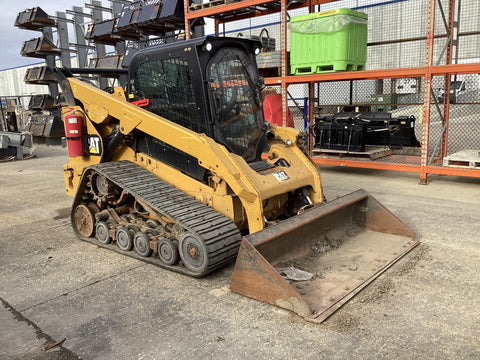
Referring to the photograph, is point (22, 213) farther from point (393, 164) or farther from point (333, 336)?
point (393, 164)

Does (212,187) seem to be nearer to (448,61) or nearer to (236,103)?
(236,103)

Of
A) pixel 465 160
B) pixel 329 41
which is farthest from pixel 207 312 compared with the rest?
pixel 329 41

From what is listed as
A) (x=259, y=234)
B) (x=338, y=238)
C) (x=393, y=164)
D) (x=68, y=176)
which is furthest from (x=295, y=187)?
(x=393, y=164)

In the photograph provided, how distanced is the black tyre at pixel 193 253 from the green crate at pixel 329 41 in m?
5.61

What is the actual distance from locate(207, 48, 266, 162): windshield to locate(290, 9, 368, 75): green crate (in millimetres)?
3627

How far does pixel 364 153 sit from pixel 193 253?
5928mm

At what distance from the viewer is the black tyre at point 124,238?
4.46 meters

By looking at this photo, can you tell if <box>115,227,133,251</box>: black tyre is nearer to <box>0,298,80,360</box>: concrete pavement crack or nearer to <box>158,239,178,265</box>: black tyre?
<box>158,239,178,265</box>: black tyre

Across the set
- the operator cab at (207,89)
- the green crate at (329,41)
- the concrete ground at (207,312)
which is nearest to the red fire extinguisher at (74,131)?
the operator cab at (207,89)

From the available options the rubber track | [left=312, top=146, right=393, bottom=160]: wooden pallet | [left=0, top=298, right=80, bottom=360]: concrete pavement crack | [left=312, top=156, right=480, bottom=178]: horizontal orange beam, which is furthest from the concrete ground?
[left=312, top=146, right=393, bottom=160]: wooden pallet

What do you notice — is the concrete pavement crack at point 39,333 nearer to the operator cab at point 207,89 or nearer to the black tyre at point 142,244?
the black tyre at point 142,244

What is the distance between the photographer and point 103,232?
478cm

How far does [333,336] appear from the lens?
9.49ft

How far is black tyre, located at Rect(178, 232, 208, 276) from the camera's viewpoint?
3.69 m
